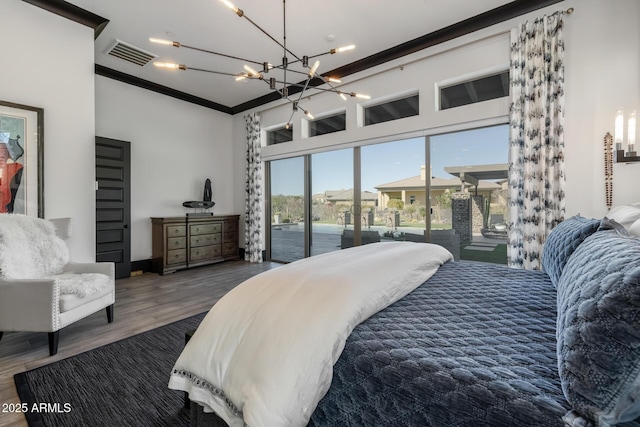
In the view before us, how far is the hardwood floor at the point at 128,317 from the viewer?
2.14 m

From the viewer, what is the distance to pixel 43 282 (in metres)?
2.22

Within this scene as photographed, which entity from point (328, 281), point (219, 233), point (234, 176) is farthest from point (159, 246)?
point (328, 281)

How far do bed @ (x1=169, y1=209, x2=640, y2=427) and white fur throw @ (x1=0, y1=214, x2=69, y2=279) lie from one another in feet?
7.33

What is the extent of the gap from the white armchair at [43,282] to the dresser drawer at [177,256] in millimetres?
2080

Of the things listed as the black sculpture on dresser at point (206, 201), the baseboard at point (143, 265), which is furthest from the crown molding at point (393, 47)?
the baseboard at point (143, 265)

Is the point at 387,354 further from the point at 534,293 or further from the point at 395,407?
the point at 534,293

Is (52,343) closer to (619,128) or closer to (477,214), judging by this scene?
(477,214)

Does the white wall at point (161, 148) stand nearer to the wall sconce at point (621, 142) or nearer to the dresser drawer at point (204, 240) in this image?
the dresser drawer at point (204, 240)

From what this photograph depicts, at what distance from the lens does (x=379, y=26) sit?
142 inches

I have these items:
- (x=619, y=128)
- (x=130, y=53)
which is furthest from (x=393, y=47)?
(x=130, y=53)

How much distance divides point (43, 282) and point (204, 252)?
329cm

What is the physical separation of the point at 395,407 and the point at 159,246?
503cm

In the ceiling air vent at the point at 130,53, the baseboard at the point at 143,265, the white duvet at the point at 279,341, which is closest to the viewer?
the white duvet at the point at 279,341

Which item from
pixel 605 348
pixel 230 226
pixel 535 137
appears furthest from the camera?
pixel 230 226
